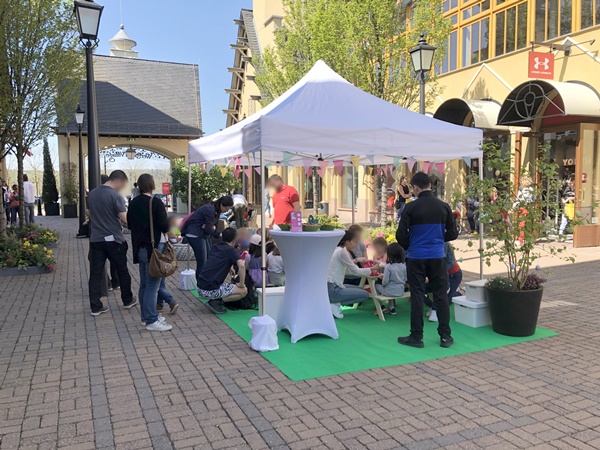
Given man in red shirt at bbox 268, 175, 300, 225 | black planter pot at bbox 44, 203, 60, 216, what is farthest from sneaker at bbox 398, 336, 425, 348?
black planter pot at bbox 44, 203, 60, 216

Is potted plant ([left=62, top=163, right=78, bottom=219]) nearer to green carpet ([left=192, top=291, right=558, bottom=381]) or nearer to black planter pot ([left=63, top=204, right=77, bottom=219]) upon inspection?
black planter pot ([left=63, top=204, right=77, bottom=219])

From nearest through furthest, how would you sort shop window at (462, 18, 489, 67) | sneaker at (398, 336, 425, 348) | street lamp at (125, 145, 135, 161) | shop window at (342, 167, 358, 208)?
sneaker at (398, 336, 425, 348)
shop window at (462, 18, 489, 67)
shop window at (342, 167, 358, 208)
street lamp at (125, 145, 135, 161)

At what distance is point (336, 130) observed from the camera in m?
5.37

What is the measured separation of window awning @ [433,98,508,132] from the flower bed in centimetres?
1130

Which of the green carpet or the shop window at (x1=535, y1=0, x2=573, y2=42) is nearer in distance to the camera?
the green carpet

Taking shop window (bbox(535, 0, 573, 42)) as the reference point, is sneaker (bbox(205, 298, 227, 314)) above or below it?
below

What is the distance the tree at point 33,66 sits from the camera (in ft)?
30.9

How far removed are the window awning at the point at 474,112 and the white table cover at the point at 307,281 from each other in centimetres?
1017

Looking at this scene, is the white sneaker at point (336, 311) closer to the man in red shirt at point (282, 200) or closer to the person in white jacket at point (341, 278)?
the person in white jacket at point (341, 278)

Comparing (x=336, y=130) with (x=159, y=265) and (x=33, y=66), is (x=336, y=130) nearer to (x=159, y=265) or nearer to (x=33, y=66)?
(x=159, y=265)

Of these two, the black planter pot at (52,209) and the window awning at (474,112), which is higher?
the window awning at (474,112)

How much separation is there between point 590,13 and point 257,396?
12929 millimetres

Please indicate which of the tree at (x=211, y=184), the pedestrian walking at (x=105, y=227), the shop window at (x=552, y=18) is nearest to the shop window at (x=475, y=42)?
the shop window at (x=552, y=18)

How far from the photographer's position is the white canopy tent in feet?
16.9
